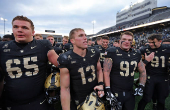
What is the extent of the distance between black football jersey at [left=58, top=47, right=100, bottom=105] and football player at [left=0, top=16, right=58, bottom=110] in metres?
0.42

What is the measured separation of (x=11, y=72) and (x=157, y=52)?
136 inches

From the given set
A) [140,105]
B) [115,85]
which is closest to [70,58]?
[115,85]

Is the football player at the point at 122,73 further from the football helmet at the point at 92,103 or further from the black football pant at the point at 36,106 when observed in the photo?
the black football pant at the point at 36,106

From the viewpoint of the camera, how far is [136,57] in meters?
2.17

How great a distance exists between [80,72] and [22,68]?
2.93 feet

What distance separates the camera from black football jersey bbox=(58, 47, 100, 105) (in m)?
1.58

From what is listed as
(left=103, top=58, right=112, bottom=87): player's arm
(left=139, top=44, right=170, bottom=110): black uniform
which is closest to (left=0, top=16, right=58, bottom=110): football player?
(left=103, top=58, right=112, bottom=87): player's arm

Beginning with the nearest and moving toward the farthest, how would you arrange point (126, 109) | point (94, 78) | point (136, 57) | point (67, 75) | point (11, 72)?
1. point (11, 72)
2. point (67, 75)
3. point (94, 78)
4. point (126, 109)
5. point (136, 57)

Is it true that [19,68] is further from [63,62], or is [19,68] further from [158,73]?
[158,73]

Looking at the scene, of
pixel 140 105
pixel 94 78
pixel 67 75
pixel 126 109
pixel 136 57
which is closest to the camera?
pixel 67 75

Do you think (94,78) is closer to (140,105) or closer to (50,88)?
(50,88)

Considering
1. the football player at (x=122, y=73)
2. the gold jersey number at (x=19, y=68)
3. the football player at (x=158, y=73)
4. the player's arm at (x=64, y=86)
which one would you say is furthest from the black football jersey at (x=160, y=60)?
the gold jersey number at (x=19, y=68)

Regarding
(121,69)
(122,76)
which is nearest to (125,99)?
(122,76)

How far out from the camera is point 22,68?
145cm
